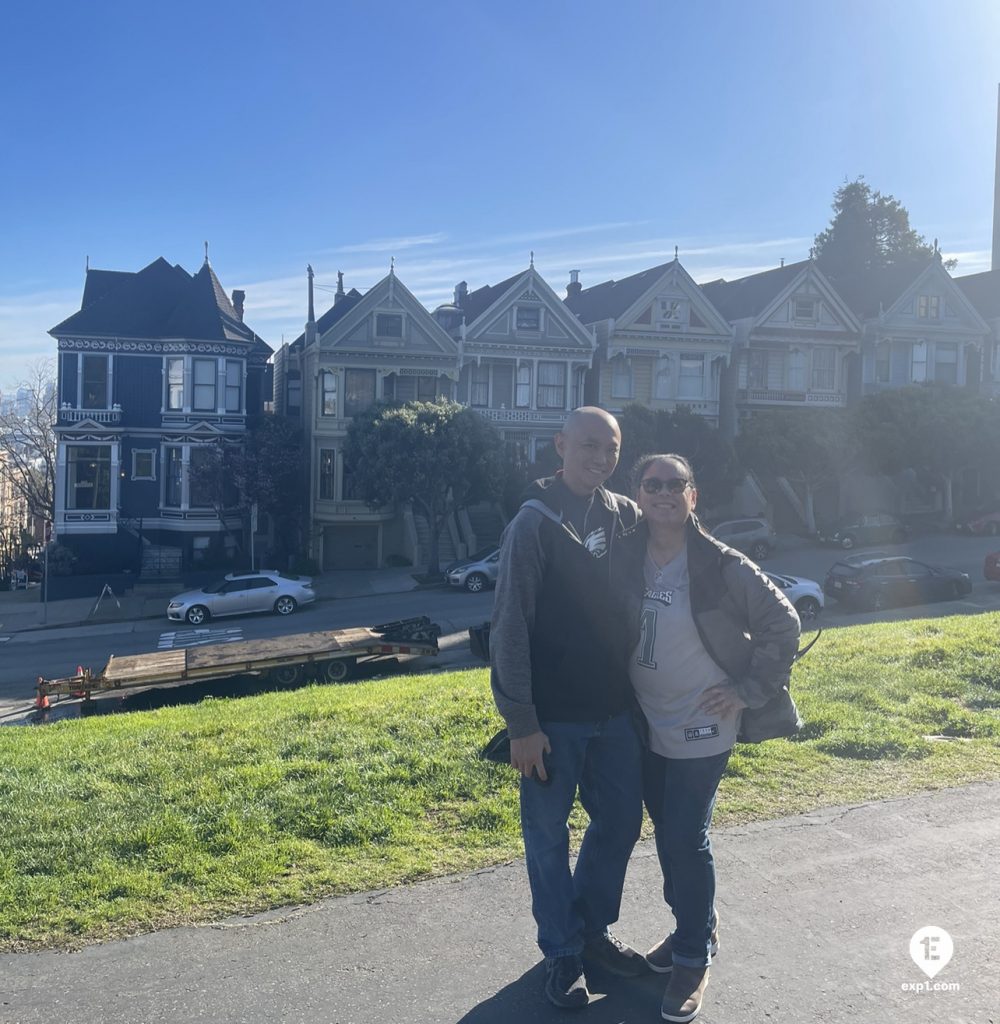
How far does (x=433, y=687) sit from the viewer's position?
10930 mm

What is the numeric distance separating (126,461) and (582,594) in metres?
34.8

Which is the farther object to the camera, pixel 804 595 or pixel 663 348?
pixel 663 348

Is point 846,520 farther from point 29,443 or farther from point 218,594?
point 29,443

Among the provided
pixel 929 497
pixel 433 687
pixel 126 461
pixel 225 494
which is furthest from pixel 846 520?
pixel 433 687

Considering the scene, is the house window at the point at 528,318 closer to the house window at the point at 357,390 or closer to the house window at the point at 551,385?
the house window at the point at 551,385

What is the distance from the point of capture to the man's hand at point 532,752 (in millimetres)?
4117

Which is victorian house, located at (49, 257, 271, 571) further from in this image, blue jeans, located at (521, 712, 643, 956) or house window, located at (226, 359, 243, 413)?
blue jeans, located at (521, 712, 643, 956)

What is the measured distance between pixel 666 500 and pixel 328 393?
3402 centimetres

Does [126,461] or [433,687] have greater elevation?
[126,461]

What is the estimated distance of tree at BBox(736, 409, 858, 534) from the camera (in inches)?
1390

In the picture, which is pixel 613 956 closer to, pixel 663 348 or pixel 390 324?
pixel 390 324

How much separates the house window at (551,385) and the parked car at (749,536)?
9.96m

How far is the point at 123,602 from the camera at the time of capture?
30.6 m

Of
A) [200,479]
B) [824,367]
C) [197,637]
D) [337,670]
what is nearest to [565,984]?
[337,670]
